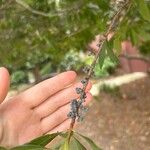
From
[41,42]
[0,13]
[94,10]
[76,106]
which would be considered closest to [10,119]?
[76,106]

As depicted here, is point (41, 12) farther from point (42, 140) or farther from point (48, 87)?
point (42, 140)

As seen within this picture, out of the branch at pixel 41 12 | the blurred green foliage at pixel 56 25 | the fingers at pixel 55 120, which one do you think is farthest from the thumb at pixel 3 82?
the branch at pixel 41 12

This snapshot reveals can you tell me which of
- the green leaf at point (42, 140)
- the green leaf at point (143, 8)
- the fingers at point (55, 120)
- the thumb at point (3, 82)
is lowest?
the fingers at point (55, 120)

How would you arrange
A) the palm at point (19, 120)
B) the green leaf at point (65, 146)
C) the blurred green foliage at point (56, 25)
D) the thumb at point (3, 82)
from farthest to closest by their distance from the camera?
the blurred green foliage at point (56, 25) → the palm at point (19, 120) → the thumb at point (3, 82) → the green leaf at point (65, 146)

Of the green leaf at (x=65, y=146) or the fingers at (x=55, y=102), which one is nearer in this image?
the green leaf at (x=65, y=146)

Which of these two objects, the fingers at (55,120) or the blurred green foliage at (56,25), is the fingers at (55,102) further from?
the blurred green foliage at (56,25)

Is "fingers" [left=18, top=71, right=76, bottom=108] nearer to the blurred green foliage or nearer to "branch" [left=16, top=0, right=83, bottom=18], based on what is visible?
the blurred green foliage

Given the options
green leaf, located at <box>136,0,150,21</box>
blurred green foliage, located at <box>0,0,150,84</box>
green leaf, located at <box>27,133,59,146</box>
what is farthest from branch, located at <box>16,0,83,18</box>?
green leaf, located at <box>27,133,59,146</box>

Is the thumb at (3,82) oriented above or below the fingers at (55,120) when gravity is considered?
above
